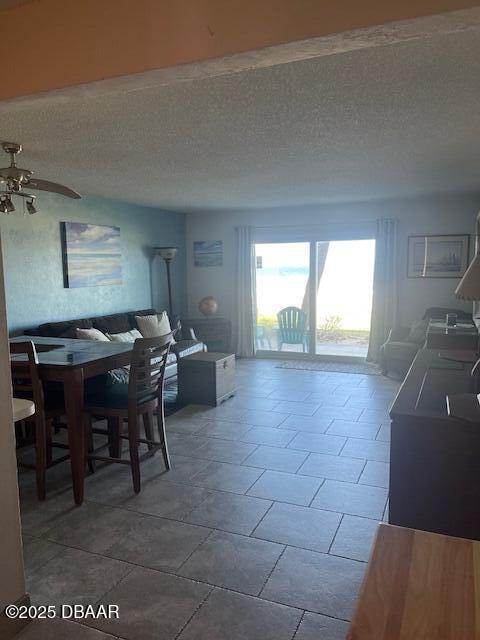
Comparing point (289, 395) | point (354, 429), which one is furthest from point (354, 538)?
point (289, 395)

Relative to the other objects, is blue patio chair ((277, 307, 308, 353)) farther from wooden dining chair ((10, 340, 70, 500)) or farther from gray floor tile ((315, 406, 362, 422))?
wooden dining chair ((10, 340, 70, 500))

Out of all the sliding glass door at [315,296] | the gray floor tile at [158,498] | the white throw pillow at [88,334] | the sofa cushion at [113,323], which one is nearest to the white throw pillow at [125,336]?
the sofa cushion at [113,323]

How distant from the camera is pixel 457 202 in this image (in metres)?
5.98

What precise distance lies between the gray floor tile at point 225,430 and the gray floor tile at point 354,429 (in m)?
0.76

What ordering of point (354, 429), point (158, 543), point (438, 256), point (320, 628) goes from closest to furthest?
1. point (320, 628)
2. point (158, 543)
3. point (354, 429)
4. point (438, 256)

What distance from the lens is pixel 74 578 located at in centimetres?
211

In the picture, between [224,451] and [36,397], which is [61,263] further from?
[224,451]

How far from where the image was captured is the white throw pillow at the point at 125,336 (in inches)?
202

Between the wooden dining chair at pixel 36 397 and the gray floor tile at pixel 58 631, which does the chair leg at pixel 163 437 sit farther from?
the gray floor tile at pixel 58 631

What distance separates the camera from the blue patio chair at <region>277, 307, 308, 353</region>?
279 inches

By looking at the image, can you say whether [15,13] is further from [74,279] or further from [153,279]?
[153,279]

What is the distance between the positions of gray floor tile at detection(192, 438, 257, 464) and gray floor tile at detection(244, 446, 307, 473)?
68 mm

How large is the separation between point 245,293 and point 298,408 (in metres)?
2.98

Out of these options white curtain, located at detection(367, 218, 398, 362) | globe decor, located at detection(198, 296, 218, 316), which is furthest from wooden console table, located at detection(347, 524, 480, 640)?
globe decor, located at detection(198, 296, 218, 316)
